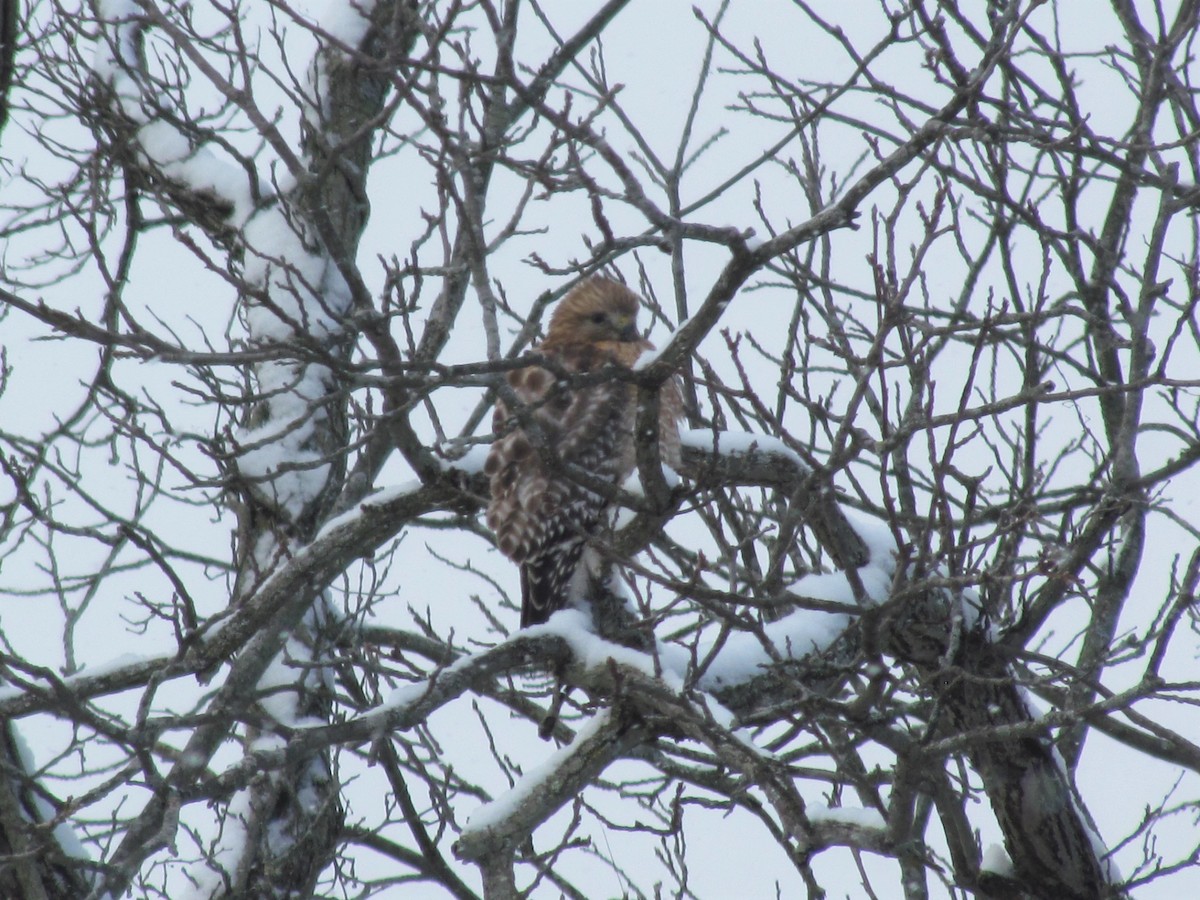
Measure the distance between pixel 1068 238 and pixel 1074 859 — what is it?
2.28m

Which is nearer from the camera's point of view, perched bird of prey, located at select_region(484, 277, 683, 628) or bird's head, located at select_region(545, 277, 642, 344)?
perched bird of prey, located at select_region(484, 277, 683, 628)

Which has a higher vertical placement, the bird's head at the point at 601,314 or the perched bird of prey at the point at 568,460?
the bird's head at the point at 601,314

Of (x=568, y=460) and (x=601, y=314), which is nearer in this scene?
(x=568, y=460)

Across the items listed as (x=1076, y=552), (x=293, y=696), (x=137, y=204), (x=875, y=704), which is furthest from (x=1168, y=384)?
(x=137, y=204)

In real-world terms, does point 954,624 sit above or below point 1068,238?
below

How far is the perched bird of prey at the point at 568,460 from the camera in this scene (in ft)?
18.1

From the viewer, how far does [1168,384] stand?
3717mm

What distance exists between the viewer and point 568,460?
5.18 meters

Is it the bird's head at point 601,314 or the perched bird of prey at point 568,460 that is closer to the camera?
the perched bird of prey at point 568,460

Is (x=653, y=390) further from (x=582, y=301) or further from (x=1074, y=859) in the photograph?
(x=582, y=301)

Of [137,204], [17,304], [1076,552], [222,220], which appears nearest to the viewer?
[17,304]

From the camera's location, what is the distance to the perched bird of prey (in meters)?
5.52

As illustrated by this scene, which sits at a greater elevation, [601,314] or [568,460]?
[601,314]

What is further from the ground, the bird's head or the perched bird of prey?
the bird's head
